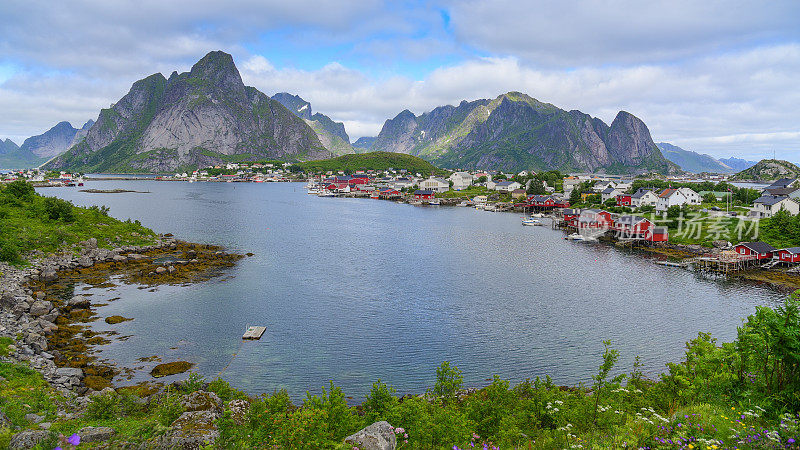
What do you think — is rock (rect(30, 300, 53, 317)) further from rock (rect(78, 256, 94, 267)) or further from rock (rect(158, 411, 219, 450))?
rock (rect(158, 411, 219, 450))

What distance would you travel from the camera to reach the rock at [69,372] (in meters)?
22.8

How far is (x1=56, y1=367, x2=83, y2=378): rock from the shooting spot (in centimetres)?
2283

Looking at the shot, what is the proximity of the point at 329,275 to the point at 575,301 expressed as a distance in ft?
88.0

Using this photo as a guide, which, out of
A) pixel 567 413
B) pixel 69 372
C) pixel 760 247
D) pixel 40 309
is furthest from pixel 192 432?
pixel 760 247

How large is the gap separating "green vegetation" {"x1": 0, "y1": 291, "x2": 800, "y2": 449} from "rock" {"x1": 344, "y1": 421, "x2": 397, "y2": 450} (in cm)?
46

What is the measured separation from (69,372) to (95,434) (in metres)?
14.2

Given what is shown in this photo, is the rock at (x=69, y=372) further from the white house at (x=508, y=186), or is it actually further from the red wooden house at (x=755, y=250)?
the white house at (x=508, y=186)

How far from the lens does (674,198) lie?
88.9 m

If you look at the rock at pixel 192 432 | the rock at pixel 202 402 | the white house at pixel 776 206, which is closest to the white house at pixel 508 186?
the white house at pixel 776 206

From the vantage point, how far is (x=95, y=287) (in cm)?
4091

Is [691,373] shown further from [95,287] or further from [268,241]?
[268,241]

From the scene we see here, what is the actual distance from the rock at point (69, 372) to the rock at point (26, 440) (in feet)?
47.3

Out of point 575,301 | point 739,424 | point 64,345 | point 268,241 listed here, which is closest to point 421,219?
point 268,241

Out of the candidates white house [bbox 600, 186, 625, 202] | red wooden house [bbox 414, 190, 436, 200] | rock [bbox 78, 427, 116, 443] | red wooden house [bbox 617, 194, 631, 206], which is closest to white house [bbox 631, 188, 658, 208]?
red wooden house [bbox 617, 194, 631, 206]
